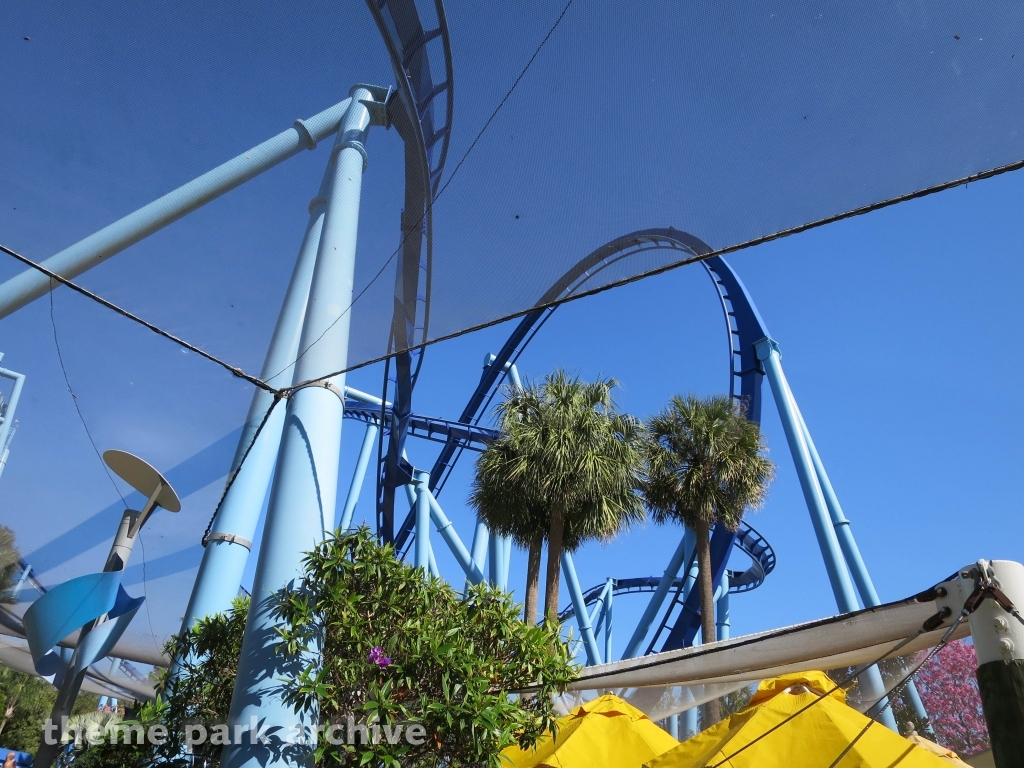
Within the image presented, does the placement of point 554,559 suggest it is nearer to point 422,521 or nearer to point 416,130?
point 422,521

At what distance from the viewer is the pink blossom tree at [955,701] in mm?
2850

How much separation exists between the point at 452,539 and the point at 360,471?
280 centimetres

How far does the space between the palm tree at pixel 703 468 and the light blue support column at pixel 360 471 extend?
622cm

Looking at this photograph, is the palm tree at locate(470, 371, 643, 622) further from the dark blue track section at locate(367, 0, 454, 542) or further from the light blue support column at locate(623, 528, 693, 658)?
the dark blue track section at locate(367, 0, 454, 542)

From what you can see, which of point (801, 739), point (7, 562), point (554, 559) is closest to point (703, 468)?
point (554, 559)

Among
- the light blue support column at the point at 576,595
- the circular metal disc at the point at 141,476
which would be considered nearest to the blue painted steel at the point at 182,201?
the circular metal disc at the point at 141,476

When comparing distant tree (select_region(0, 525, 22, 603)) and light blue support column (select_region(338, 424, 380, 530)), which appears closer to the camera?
distant tree (select_region(0, 525, 22, 603))

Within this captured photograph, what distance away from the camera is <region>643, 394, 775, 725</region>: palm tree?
35.3 feet

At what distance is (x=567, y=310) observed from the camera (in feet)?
12.4

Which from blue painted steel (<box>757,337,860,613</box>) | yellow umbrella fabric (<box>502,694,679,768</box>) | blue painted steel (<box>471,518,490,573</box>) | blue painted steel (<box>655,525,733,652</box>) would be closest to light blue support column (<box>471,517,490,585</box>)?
blue painted steel (<box>471,518,490,573</box>)

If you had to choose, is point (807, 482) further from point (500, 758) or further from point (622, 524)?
point (500, 758)

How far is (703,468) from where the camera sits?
10.8m

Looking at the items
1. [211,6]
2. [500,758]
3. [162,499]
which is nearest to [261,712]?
[500,758]

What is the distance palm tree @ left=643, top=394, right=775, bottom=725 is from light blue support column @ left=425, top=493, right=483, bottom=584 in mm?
4407
